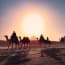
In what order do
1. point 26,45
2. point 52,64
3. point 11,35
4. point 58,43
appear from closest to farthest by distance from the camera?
point 52,64 → point 11,35 → point 26,45 → point 58,43

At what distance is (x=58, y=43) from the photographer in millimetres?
190375

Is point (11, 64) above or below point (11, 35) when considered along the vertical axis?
below

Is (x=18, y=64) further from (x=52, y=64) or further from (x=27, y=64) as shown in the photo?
(x=52, y=64)

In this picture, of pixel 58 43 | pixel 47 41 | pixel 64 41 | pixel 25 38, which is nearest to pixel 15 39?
pixel 25 38

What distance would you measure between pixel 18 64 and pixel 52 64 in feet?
13.7

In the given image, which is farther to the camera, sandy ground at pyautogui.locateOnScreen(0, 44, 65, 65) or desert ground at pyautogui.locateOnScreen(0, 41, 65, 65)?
desert ground at pyautogui.locateOnScreen(0, 41, 65, 65)

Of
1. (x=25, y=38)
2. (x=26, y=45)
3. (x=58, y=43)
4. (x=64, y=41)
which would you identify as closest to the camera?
(x=25, y=38)

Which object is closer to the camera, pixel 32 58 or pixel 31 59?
pixel 31 59

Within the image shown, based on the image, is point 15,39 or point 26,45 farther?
point 26,45

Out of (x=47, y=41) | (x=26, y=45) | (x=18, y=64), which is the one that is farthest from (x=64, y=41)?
(x=18, y=64)

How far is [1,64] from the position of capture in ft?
121

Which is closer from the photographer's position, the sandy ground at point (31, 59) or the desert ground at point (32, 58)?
the sandy ground at point (31, 59)

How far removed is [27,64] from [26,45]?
115489 mm

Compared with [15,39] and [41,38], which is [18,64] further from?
[41,38]
